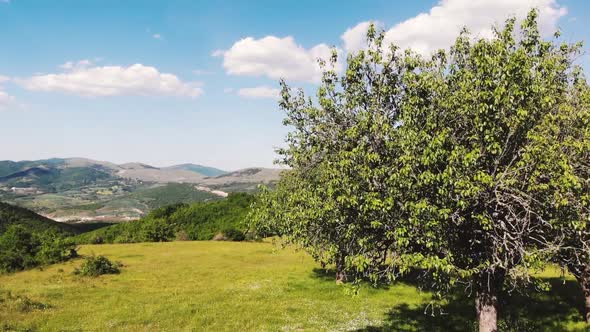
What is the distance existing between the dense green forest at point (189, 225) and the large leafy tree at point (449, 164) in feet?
298

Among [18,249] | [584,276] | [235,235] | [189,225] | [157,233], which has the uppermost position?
[584,276]

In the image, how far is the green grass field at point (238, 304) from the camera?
93.9 feet

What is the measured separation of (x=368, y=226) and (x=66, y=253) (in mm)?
62972

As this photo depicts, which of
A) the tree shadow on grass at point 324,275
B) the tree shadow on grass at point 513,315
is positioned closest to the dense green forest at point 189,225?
Answer: the tree shadow on grass at point 324,275

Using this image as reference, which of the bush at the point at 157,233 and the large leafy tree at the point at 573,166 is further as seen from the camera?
the bush at the point at 157,233

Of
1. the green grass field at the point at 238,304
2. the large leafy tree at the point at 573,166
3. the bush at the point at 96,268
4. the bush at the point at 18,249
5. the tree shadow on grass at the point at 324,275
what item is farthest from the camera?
the bush at the point at 18,249

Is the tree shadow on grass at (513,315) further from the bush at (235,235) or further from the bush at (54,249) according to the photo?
the bush at (235,235)

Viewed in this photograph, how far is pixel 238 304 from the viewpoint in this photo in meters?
36.1

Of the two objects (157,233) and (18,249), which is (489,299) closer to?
(18,249)

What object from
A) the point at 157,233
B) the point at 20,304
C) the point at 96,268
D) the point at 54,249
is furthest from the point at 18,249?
the point at 157,233

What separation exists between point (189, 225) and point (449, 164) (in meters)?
140

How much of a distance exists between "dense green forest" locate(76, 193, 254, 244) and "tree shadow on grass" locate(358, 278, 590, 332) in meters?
79.3

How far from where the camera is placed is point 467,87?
16.4 meters

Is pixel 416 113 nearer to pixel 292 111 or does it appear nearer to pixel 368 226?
pixel 368 226
